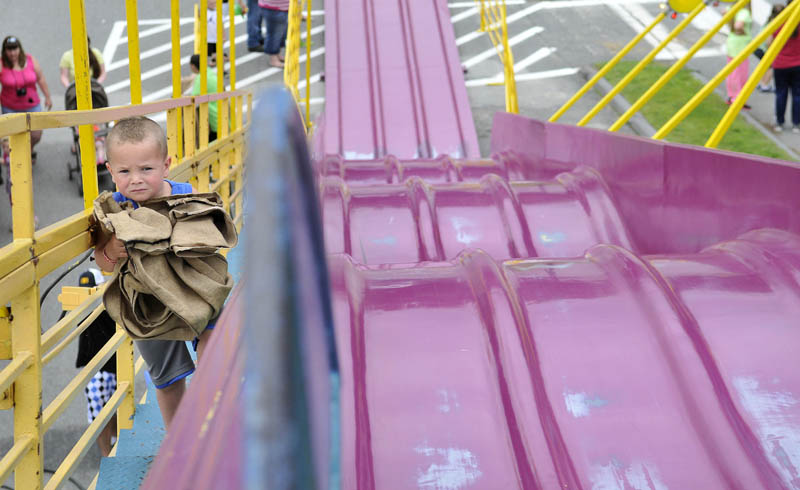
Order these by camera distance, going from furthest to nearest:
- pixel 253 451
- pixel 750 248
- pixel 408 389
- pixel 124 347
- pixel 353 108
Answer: pixel 353 108 → pixel 124 347 → pixel 750 248 → pixel 408 389 → pixel 253 451

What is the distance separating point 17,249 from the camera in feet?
6.11

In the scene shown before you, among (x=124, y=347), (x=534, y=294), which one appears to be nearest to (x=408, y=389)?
(x=534, y=294)

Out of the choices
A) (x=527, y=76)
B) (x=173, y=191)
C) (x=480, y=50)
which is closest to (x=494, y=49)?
(x=480, y=50)

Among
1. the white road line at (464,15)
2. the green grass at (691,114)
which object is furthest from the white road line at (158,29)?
the green grass at (691,114)

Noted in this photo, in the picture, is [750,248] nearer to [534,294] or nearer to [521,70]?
[534,294]

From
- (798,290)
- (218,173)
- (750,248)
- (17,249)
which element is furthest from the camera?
(218,173)

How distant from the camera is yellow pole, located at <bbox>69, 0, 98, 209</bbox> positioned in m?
2.47

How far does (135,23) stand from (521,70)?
8920 mm

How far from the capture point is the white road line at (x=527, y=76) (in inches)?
437

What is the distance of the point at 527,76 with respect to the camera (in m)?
11.2

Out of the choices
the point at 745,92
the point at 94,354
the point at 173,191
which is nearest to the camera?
the point at 173,191

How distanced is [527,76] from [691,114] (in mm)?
2610

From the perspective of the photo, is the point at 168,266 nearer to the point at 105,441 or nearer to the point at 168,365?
the point at 168,365

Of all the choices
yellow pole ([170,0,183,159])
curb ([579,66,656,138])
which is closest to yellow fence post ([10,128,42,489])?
yellow pole ([170,0,183,159])
